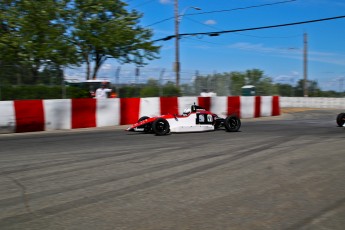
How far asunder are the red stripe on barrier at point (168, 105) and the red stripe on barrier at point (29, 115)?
15.5 feet

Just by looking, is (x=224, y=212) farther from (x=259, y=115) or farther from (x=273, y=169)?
(x=259, y=115)

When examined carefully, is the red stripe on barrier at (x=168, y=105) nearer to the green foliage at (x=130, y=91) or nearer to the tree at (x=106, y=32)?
the green foliage at (x=130, y=91)

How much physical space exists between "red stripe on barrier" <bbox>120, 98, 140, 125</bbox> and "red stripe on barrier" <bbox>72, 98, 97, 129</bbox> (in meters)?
1.16

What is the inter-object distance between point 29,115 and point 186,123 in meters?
4.74

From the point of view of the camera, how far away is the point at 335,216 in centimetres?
400

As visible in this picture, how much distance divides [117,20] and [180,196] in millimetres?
24813

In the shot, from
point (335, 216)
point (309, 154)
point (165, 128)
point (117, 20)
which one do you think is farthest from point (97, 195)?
point (117, 20)

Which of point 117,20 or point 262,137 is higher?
point 117,20

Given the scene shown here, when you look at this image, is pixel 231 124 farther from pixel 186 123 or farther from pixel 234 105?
pixel 234 105

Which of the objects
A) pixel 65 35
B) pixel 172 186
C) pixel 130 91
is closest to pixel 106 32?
pixel 65 35

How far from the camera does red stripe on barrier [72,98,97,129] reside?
1331cm

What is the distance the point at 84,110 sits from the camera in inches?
536

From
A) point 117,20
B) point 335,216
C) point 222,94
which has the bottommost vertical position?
point 335,216

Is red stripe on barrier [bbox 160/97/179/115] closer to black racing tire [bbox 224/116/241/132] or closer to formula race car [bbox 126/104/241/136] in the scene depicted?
formula race car [bbox 126/104/241/136]
